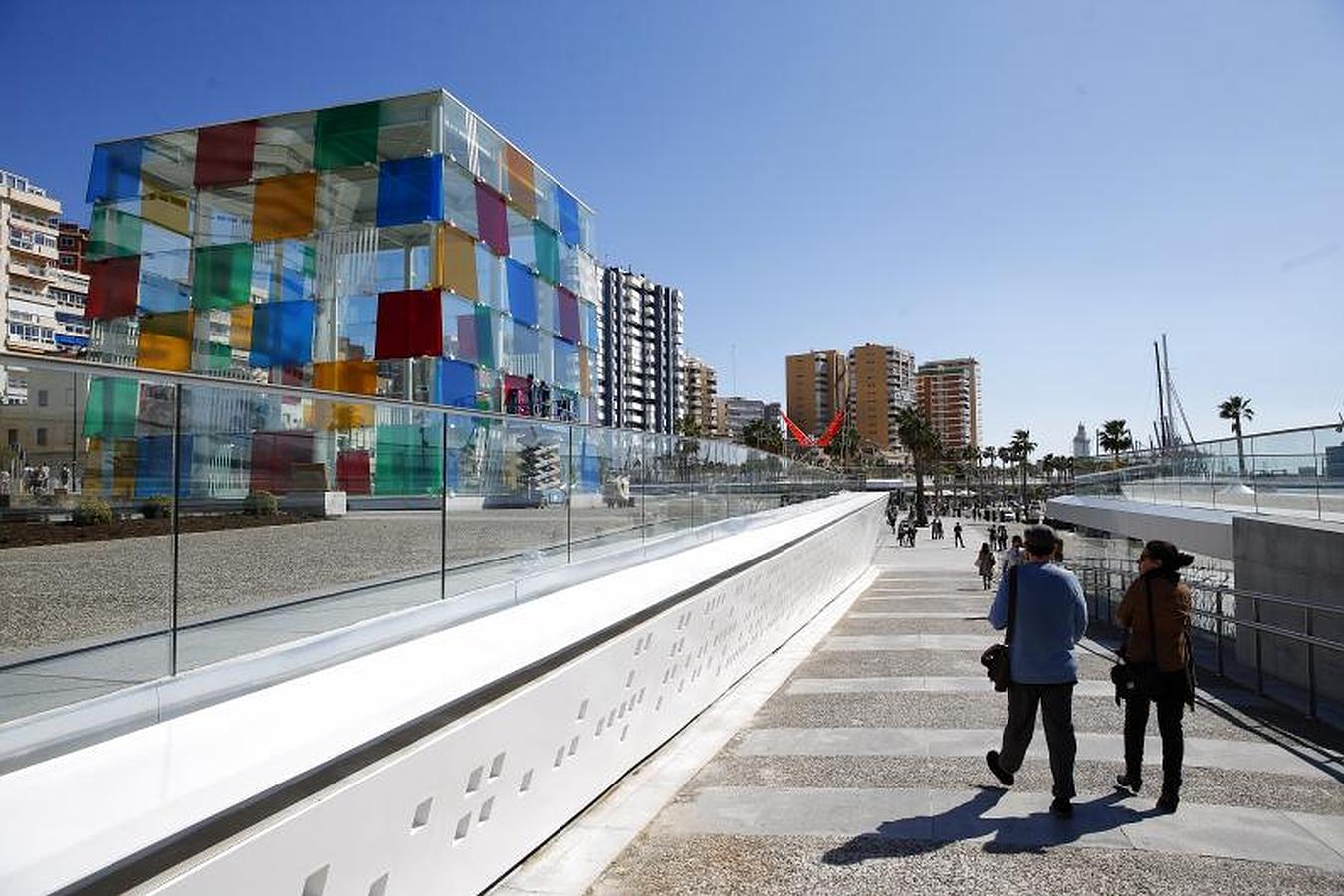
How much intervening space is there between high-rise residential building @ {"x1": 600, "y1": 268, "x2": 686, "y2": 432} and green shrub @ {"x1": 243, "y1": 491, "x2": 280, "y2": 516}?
5764 inches

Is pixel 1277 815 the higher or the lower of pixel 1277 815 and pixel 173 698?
the lower

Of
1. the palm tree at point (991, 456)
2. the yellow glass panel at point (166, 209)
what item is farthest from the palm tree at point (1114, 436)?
the yellow glass panel at point (166, 209)

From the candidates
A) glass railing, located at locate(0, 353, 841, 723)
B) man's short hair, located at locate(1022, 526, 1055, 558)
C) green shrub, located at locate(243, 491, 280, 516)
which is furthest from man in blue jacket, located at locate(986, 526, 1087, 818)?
green shrub, located at locate(243, 491, 280, 516)

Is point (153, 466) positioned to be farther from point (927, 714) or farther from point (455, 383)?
point (455, 383)

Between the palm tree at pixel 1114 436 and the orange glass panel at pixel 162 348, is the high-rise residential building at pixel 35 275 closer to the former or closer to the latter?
the orange glass panel at pixel 162 348

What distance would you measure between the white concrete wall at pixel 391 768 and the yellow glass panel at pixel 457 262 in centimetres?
1953

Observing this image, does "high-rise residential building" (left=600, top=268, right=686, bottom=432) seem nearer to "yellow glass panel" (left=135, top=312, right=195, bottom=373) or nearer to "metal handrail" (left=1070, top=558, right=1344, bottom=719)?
"yellow glass panel" (left=135, top=312, right=195, bottom=373)

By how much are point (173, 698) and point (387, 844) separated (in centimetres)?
96

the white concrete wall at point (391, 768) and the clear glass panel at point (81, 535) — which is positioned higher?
the clear glass panel at point (81, 535)

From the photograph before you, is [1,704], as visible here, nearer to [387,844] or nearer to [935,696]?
[387,844]

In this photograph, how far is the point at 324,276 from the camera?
2573 cm

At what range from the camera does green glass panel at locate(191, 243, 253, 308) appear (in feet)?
86.9

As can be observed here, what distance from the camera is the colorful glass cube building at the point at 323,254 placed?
24781mm

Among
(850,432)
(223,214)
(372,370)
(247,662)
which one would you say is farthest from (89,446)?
(850,432)
